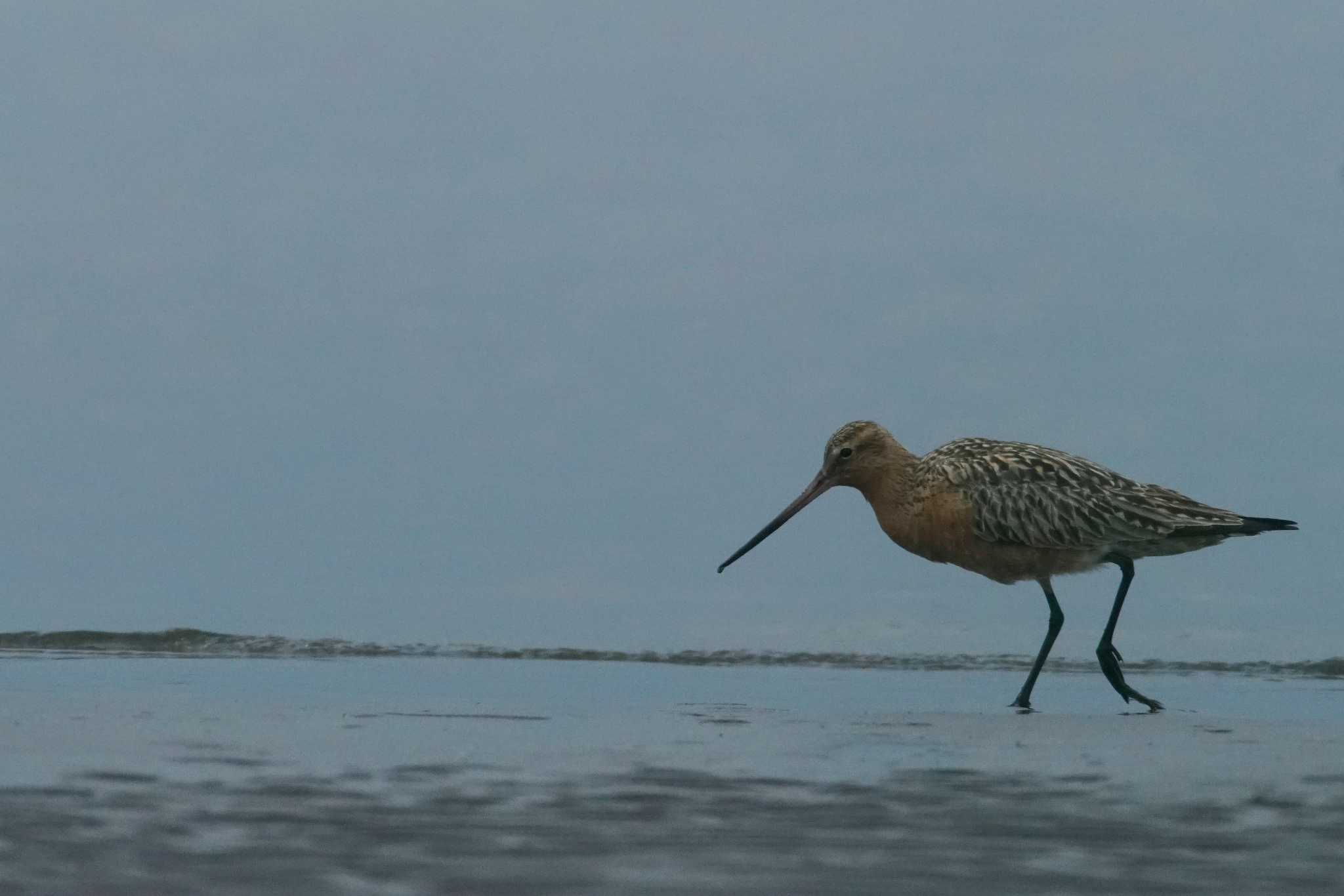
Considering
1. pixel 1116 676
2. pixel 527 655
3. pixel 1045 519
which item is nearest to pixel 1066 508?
pixel 1045 519

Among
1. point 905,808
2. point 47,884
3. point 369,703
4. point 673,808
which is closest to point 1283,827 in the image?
point 905,808

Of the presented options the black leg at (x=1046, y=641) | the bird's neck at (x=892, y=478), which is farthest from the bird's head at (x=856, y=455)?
the black leg at (x=1046, y=641)

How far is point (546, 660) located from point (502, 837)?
1084 cm

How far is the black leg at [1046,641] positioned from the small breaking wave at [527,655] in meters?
3.48

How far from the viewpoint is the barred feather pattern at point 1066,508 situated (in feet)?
35.5

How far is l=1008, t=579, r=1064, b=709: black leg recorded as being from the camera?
10133mm

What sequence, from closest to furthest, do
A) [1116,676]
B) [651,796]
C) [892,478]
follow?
[651,796]
[1116,676]
[892,478]

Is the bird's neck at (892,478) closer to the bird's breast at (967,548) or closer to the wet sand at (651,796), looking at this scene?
the bird's breast at (967,548)

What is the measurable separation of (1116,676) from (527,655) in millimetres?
6550

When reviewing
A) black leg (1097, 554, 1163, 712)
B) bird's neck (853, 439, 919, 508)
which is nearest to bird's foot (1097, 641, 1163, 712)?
black leg (1097, 554, 1163, 712)

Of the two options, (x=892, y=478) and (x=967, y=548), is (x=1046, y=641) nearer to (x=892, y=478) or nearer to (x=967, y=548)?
(x=967, y=548)

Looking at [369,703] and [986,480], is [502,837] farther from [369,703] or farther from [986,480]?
[986,480]

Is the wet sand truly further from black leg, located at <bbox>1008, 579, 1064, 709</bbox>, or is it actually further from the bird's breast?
the bird's breast

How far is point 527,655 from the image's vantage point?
51.2ft
